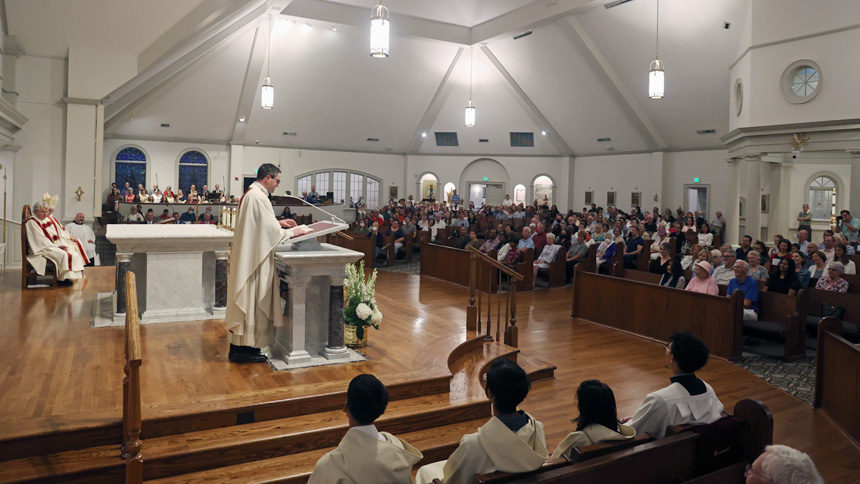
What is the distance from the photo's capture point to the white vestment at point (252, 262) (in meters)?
4.32

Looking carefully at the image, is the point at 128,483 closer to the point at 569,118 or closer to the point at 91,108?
the point at 91,108

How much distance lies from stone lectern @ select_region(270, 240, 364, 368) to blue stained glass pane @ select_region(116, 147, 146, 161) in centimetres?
1683

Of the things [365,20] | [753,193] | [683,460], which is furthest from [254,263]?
[365,20]

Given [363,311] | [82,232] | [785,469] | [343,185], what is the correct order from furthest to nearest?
[343,185] < [82,232] < [363,311] < [785,469]

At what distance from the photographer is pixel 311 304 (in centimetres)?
459

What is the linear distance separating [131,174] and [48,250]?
12629mm

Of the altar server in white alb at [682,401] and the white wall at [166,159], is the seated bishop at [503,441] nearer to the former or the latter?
the altar server in white alb at [682,401]

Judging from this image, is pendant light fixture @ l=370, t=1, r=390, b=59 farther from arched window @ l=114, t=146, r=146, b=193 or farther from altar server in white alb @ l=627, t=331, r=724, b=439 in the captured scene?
arched window @ l=114, t=146, r=146, b=193

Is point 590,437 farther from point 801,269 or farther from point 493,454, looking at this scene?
point 801,269

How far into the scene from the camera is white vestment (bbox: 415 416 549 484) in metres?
2.25

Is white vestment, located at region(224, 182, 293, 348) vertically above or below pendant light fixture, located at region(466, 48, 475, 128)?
below

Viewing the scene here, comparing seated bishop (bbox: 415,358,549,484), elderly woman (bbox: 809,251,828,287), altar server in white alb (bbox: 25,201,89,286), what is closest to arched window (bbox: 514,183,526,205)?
elderly woman (bbox: 809,251,828,287)

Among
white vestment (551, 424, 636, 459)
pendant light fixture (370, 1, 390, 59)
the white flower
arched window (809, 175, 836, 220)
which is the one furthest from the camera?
arched window (809, 175, 836, 220)

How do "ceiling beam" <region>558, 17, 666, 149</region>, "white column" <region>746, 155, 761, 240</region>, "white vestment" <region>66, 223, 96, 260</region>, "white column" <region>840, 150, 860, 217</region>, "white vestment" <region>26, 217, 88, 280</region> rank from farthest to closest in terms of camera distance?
"ceiling beam" <region>558, 17, 666, 149</region> → "white column" <region>746, 155, 761, 240</region> → "white column" <region>840, 150, 860, 217</region> → "white vestment" <region>66, 223, 96, 260</region> → "white vestment" <region>26, 217, 88, 280</region>
